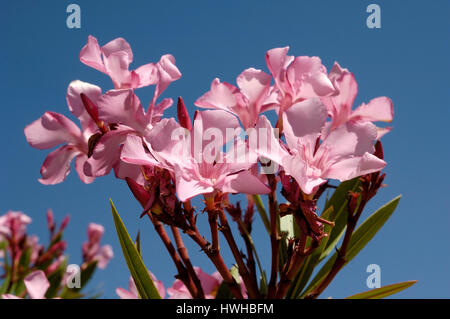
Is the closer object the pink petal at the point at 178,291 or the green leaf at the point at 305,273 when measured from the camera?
the green leaf at the point at 305,273

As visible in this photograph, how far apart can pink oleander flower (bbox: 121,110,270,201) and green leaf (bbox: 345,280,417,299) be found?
52 centimetres

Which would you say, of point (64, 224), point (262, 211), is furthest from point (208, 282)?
point (64, 224)

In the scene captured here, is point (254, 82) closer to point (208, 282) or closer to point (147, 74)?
point (147, 74)

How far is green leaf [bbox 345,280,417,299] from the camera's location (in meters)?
1.02

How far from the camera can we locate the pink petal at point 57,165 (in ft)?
3.29

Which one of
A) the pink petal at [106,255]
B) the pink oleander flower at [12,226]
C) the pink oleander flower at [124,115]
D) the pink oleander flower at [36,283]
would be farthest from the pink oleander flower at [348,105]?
the pink petal at [106,255]

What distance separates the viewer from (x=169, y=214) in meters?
0.74

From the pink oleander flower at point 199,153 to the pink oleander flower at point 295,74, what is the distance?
0.65 feet

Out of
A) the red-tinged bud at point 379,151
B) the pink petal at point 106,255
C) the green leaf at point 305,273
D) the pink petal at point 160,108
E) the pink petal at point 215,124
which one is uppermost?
the pink petal at point 106,255

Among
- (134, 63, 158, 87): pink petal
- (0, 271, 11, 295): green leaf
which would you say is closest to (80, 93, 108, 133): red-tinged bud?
(134, 63, 158, 87): pink petal

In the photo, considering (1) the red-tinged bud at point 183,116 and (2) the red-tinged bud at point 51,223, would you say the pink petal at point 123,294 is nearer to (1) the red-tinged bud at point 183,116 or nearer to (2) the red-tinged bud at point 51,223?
(1) the red-tinged bud at point 183,116

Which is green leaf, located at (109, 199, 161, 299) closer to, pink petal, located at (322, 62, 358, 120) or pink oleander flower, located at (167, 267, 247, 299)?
pink oleander flower, located at (167, 267, 247, 299)
